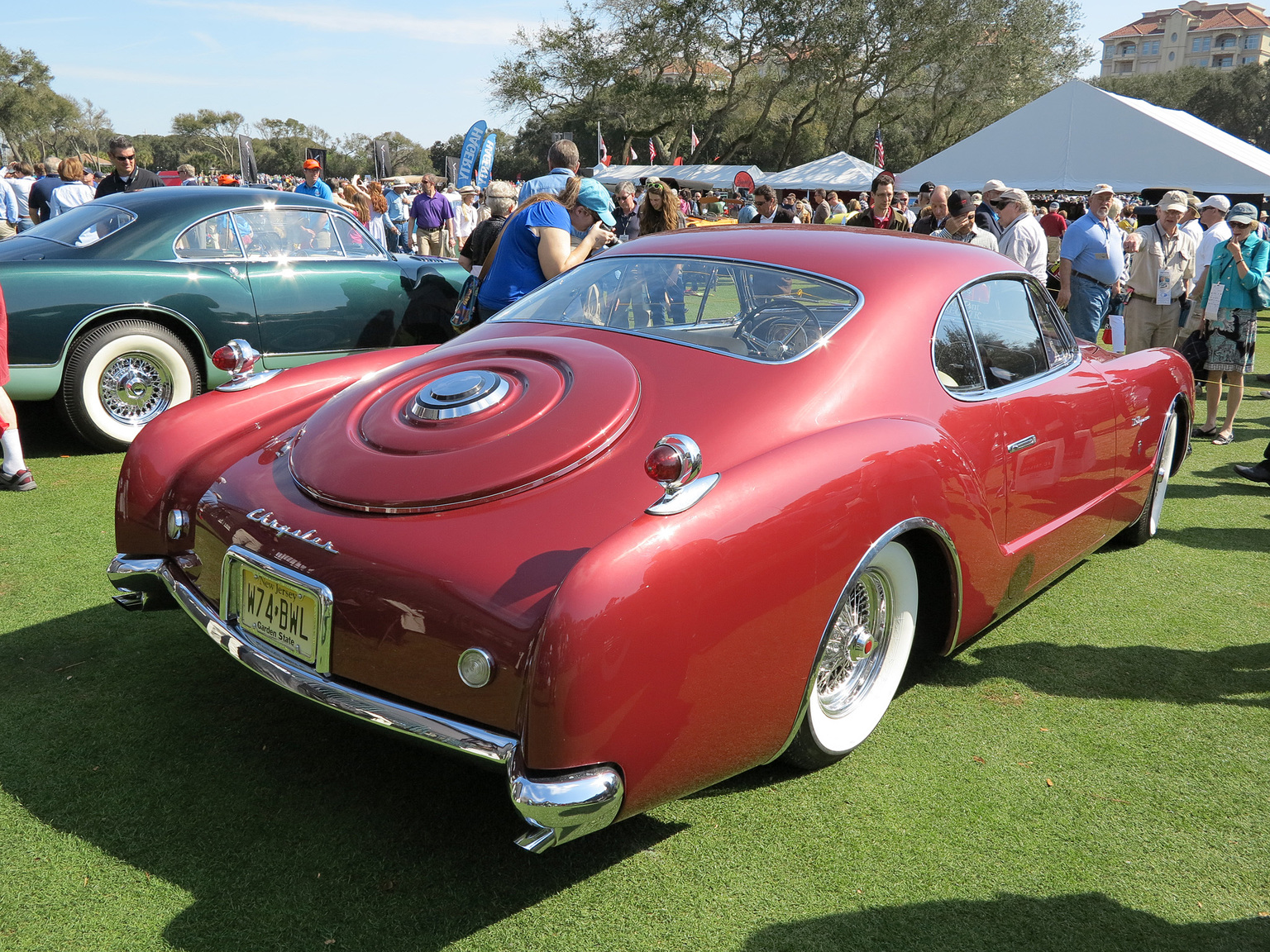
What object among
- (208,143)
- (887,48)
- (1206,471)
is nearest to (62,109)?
(208,143)

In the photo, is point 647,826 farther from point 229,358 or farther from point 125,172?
point 125,172

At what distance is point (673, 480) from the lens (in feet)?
6.96

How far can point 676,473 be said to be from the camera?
6.94ft

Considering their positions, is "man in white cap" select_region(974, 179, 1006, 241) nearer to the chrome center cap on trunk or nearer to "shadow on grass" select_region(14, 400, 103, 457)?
the chrome center cap on trunk

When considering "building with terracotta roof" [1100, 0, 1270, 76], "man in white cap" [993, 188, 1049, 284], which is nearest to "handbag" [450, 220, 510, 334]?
"man in white cap" [993, 188, 1049, 284]

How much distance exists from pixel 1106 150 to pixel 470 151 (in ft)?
41.0

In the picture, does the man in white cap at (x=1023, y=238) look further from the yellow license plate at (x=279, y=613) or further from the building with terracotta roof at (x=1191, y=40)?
the building with terracotta roof at (x=1191, y=40)

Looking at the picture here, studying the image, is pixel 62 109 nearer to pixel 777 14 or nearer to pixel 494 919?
pixel 777 14

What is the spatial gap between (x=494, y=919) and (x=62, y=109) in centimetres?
8094

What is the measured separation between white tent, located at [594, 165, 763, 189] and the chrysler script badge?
1433 inches

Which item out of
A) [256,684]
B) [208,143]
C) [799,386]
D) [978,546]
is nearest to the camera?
[799,386]

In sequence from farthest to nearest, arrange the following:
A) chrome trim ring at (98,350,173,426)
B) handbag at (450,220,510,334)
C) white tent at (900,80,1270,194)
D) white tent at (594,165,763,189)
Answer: white tent at (594,165,763,189) → white tent at (900,80,1270,194) → chrome trim ring at (98,350,173,426) → handbag at (450,220,510,334)

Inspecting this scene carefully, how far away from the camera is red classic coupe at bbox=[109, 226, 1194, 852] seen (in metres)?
1.99

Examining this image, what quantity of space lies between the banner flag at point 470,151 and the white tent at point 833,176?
13.3m
